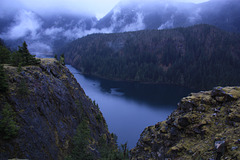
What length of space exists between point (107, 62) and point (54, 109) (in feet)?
471

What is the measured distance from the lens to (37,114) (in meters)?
16.6

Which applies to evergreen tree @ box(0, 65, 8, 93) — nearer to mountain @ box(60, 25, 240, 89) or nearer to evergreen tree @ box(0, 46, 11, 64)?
evergreen tree @ box(0, 46, 11, 64)

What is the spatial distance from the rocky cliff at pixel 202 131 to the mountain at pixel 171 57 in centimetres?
10913

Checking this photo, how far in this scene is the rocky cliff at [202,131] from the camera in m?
9.09

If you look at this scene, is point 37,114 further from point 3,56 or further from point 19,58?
point 3,56

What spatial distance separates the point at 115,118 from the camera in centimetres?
5922

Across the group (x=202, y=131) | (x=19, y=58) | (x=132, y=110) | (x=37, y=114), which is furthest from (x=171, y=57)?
(x=202, y=131)

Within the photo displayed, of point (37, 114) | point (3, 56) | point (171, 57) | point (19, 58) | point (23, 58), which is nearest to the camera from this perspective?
point (37, 114)

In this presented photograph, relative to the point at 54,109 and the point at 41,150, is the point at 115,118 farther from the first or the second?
the point at 41,150

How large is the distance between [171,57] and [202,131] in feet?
521

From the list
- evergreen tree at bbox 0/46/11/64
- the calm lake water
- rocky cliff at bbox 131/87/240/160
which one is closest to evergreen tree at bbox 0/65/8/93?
evergreen tree at bbox 0/46/11/64

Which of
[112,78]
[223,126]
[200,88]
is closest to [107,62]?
[112,78]

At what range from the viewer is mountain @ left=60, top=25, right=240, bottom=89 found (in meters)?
126

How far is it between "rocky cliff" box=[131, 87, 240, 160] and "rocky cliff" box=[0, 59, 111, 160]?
9.05 meters
